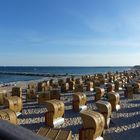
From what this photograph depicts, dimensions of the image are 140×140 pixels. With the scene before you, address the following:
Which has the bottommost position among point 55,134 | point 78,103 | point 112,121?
point 112,121

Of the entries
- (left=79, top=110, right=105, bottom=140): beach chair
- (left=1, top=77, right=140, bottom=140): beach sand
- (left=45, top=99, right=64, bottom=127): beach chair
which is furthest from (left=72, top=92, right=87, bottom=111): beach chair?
(left=79, top=110, right=105, bottom=140): beach chair

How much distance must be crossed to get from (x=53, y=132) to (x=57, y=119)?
626 centimetres

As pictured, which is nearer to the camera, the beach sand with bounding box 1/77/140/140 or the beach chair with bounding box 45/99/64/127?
the beach sand with bounding box 1/77/140/140

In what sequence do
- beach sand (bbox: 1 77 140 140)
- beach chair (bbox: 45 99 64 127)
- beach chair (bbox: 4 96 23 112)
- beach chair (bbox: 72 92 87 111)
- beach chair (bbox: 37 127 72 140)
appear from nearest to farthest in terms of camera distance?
beach chair (bbox: 37 127 72 140) → beach sand (bbox: 1 77 140 140) → beach chair (bbox: 45 99 64 127) → beach chair (bbox: 4 96 23 112) → beach chair (bbox: 72 92 87 111)

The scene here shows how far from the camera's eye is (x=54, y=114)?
1689cm

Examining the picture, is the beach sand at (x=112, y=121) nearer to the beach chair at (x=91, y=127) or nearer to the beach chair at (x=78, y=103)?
the beach chair at (x=78, y=103)

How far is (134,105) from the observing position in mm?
25500

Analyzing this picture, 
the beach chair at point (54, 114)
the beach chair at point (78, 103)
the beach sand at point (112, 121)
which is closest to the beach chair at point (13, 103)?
the beach sand at point (112, 121)

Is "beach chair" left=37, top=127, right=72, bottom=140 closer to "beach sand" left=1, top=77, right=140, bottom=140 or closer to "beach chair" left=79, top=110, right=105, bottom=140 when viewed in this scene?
"beach chair" left=79, top=110, right=105, bottom=140

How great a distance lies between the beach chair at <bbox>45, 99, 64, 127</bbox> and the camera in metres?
16.7

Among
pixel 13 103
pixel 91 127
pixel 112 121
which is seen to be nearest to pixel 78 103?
pixel 112 121

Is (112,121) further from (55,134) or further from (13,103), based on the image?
(55,134)

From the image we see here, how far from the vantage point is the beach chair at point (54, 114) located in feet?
54.8

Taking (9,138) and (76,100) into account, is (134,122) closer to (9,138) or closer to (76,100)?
(76,100)
